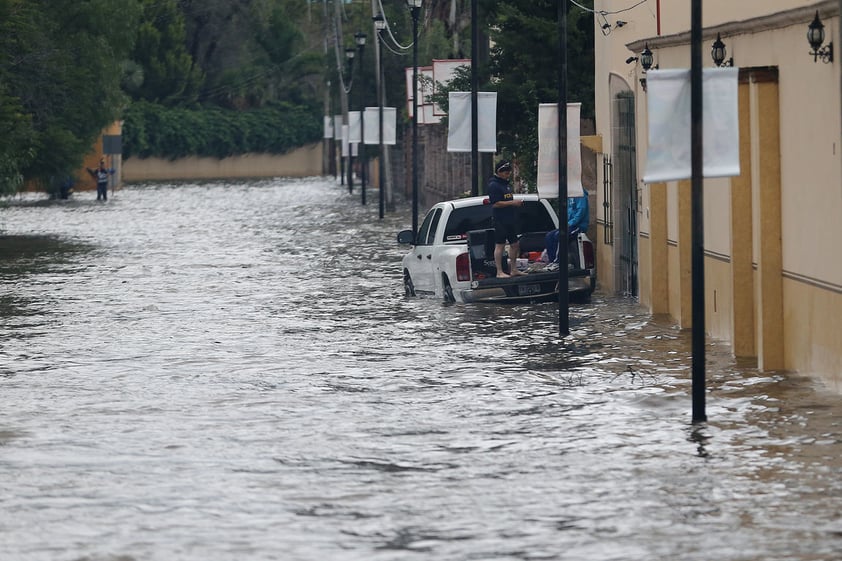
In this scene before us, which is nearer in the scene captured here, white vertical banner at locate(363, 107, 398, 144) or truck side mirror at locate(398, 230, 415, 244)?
truck side mirror at locate(398, 230, 415, 244)

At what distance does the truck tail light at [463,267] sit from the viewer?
2339 cm

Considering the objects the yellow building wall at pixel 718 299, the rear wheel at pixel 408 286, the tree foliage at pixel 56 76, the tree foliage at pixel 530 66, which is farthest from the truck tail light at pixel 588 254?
the tree foliage at pixel 56 76

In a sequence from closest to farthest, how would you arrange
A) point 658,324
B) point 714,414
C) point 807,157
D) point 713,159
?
point 713,159
point 714,414
point 807,157
point 658,324

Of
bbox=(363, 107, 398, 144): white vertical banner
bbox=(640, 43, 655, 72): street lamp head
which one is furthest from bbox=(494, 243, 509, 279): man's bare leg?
bbox=(363, 107, 398, 144): white vertical banner

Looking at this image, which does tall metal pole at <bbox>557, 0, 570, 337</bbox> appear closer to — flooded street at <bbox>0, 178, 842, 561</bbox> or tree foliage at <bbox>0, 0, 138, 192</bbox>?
flooded street at <bbox>0, 178, 842, 561</bbox>

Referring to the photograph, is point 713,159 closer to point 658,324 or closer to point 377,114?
point 658,324

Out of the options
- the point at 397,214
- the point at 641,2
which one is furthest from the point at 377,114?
the point at 641,2

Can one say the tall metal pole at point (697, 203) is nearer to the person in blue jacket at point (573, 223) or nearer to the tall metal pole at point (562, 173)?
the tall metal pole at point (562, 173)

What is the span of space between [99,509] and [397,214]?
152 feet

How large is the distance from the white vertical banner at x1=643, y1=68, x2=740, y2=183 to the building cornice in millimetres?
1785

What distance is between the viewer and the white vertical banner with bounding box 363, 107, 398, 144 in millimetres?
56125

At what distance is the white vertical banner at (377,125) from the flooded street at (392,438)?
30893 mm

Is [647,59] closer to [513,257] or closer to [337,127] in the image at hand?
[513,257]

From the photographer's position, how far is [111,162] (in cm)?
8925
